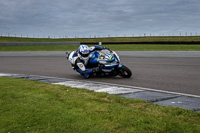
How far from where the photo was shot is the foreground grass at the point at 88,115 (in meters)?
3.77

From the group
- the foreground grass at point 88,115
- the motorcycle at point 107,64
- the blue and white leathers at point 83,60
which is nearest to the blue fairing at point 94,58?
the motorcycle at point 107,64

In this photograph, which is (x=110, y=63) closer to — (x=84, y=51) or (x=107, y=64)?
(x=107, y=64)

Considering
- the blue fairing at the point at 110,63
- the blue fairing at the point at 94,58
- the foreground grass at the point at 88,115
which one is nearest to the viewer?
the foreground grass at the point at 88,115

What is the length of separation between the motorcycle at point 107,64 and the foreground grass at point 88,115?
3.59 m

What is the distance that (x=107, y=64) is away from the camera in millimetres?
9375

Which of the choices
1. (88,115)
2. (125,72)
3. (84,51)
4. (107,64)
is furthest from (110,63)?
(88,115)

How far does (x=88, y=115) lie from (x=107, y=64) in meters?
5.12

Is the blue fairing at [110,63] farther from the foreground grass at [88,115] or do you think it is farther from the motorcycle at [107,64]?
the foreground grass at [88,115]

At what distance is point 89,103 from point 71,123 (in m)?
1.26

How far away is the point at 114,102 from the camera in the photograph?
5.38 metres

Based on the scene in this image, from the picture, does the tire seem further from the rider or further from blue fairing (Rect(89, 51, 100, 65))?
blue fairing (Rect(89, 51, 100, 65))

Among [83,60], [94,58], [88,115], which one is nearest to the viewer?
[88,115]

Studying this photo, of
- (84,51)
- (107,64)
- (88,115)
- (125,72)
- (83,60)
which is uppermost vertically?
(84,51)

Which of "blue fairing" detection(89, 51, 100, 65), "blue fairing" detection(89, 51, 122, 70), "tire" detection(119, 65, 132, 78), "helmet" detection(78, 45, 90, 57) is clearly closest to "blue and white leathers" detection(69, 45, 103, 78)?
"helmet" detection(78, 45, 90, 57)
